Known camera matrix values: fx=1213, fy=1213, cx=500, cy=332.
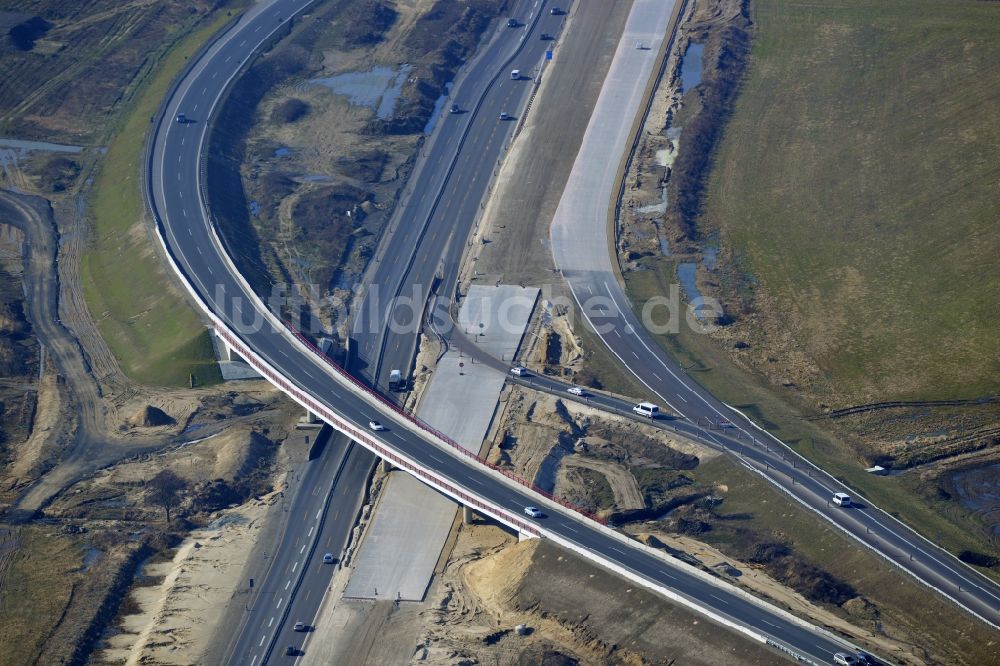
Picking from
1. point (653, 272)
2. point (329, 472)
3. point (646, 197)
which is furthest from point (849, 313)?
point (329, 472)

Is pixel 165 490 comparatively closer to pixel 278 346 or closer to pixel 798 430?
pixel 278 346

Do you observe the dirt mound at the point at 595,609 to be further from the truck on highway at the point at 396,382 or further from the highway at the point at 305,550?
the truck on highway at the point at 396,382

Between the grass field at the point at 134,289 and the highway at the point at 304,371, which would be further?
the grass field at the point at 134,289

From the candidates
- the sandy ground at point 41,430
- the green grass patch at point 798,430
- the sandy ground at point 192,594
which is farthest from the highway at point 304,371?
the green grass patch at point 798,430

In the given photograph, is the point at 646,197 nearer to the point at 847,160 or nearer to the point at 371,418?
the point at 847,160

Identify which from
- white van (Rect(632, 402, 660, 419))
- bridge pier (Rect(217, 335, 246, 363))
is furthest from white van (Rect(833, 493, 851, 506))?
bridge pier (Rect(217, 335, 246, 363))

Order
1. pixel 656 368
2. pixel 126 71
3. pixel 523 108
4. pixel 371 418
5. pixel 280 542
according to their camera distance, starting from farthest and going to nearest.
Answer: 1. pixel 126 71
2. pixel 523 108
3. pixel 656 368
4. pixel 371 418
5. pixel 280 542
